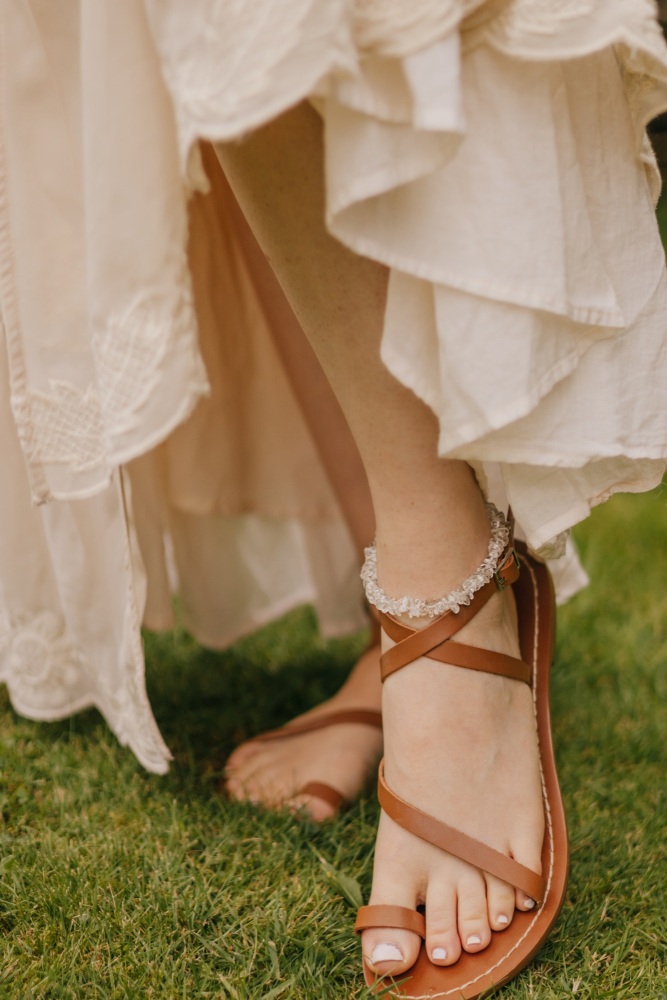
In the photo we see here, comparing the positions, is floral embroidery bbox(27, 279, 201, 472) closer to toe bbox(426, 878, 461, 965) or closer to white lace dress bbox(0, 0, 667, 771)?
white lace dress bbox(0, 0, 667, 771)

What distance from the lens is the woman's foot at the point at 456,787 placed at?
3.32ft

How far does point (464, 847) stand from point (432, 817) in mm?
45

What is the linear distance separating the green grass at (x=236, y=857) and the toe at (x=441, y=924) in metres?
0.07

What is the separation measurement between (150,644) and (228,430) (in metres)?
0.47

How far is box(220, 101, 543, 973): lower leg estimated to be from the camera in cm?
96

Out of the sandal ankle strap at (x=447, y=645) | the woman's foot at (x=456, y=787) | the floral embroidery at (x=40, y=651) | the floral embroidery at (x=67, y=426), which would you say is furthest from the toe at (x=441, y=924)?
the floral embroidery at (x=40, y=651)

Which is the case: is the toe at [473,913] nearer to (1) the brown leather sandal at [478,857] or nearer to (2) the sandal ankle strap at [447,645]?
(1) the brown leather sandal at [478,857]

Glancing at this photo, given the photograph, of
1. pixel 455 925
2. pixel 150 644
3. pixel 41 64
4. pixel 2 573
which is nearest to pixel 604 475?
pixel 455 925

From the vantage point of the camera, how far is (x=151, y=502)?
4.98 ft

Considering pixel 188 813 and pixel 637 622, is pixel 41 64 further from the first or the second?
pixel 637 622

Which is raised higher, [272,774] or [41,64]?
[41,64]

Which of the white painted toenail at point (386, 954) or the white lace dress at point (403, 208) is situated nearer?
the white lace dress at point (403, 208)

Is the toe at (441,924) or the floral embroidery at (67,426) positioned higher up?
the floral embroidery at (67,426)

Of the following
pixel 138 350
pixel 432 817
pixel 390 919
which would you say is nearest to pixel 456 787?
pixel 432 817
